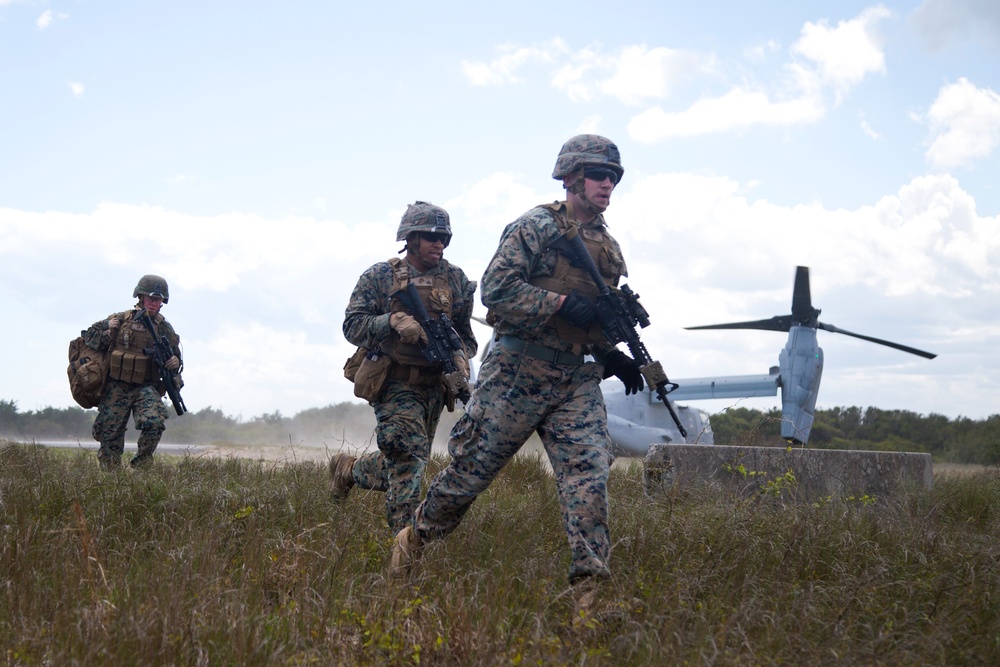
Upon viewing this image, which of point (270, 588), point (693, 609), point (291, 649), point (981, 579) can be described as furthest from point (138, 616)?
point (981, 579)

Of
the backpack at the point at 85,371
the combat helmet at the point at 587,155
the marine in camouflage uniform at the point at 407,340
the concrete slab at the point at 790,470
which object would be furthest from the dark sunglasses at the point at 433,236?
the backpack at the point at 85,371

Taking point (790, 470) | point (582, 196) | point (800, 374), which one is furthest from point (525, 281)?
point (800, 374)

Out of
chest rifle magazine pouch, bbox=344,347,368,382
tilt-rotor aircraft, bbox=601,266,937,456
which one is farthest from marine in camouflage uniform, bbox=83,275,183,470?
tilt-rotor aircraft, bbox=601,266,937,456

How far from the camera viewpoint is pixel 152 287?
31.0ft

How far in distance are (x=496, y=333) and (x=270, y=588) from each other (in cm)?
163

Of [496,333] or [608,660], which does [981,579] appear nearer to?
[608,660]

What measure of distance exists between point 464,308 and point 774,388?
57.5 ft

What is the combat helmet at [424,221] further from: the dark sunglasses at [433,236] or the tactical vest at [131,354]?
the tactical vest at [131,354]

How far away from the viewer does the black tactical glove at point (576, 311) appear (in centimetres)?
444

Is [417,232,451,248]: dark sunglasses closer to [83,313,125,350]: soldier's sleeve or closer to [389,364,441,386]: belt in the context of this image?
[389,364,441,386]: belt

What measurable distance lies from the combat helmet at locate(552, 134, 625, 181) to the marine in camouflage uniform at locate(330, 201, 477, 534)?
1282mm

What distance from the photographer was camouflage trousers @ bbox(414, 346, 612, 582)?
4.32 meters

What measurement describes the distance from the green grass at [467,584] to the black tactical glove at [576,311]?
1148mm

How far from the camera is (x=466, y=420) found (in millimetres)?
4602
